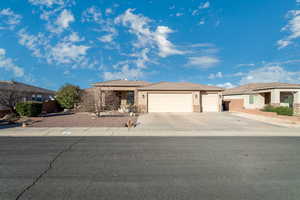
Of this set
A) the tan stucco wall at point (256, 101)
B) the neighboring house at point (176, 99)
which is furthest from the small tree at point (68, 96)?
the tan stucco wall at point (256, 101)

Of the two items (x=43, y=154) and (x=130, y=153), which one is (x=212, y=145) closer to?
(x=130, y=153)

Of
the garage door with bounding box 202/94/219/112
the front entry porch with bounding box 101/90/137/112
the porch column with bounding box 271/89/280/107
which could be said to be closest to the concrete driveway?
the front entry porch with bounding box 101/90/137/112

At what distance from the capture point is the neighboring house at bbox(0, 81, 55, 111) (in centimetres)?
1630

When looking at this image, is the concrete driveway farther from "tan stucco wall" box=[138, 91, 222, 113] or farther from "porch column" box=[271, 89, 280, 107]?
"porch column" box=[271, 89, 280, 107]

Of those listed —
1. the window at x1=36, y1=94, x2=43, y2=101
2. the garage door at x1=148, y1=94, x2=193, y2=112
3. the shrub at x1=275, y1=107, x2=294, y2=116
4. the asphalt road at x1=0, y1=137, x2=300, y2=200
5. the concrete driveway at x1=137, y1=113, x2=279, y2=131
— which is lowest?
the asphalt road at x1=0, y1=137, x2=300, y2=200

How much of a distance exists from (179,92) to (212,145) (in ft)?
46.4

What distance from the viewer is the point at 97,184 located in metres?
3.42

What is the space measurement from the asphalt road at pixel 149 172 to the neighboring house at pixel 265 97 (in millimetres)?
18639

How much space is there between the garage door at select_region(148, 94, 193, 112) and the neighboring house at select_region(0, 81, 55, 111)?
15.8 metres

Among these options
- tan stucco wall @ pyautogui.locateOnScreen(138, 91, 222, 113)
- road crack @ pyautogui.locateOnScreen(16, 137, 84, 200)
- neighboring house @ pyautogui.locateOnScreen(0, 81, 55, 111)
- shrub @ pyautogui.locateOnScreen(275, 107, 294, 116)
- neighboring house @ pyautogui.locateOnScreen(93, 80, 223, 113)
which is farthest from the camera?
neighboring house @ pyautogui.locateOnScreen(93, 80, 223, 113)

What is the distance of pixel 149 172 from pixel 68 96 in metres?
21.7

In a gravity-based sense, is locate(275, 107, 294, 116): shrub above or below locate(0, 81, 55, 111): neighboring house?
below

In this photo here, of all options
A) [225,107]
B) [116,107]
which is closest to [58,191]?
[116,107]

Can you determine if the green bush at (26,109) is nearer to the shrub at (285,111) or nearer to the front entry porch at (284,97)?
the shrub at (285,111)
